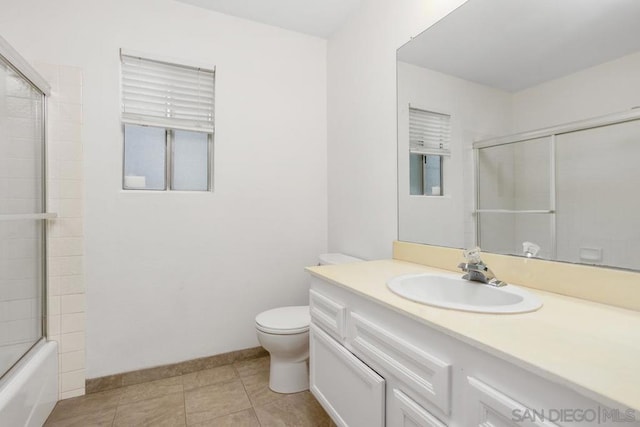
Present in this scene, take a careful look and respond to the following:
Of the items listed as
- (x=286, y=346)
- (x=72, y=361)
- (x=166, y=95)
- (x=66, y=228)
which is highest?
(x=166, y=95)

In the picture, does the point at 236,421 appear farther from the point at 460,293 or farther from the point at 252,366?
the point at 460,293

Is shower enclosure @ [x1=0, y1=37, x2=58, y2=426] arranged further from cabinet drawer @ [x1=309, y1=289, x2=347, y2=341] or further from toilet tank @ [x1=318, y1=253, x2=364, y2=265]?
toilet tank @ [x1=318, y1=253, x2=364, y2=265]

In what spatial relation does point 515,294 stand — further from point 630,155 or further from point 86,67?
point 86,67

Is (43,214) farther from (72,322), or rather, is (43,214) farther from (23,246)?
(72,322)

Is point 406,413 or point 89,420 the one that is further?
point 89,420

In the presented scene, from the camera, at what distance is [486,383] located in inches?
25.8

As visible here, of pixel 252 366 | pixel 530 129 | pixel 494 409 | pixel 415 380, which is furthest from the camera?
pixel 252 366

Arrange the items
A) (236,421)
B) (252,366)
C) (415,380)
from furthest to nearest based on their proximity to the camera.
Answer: (252,366) → (236,421) → (415,380)

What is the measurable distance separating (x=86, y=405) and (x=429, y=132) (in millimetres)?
2406

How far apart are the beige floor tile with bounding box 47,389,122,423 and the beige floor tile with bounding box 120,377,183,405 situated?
1.8 inches

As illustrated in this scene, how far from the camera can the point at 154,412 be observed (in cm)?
163

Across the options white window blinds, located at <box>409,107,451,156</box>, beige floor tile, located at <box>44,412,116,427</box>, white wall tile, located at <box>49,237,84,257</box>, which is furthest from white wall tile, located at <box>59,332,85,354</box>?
white window blinds, located at <box>409,107,451,156</box>

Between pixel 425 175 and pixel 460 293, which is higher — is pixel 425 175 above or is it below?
above

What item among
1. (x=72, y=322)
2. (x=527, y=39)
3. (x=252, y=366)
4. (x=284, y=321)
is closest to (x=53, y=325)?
(x=72, y=322)
